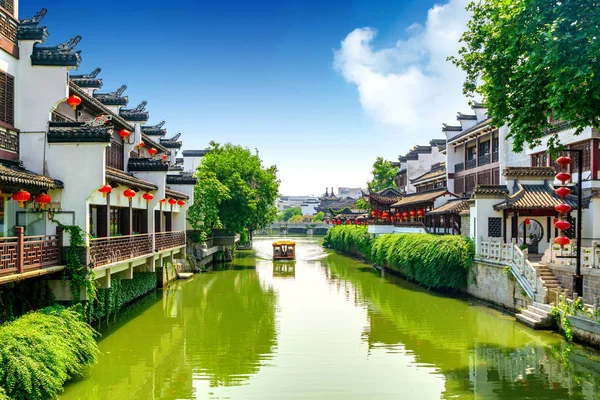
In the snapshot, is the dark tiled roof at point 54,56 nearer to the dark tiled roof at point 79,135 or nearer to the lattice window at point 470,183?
the dark tiled roof at point 79,135

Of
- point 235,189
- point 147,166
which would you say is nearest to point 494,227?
point 147,166

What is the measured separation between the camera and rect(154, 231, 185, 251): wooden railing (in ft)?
66.8

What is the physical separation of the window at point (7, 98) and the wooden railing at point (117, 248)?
355 cm

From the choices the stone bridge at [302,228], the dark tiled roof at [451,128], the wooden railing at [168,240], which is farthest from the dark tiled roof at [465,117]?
the stone bridge at [302,228]

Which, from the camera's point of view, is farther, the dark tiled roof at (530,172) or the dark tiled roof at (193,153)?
the dark tiled roof at (193,153)

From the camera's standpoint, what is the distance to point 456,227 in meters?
28.8

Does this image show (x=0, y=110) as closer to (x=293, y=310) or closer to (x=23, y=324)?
(x=23, y=324)

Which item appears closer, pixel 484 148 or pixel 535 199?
pixel 535 199

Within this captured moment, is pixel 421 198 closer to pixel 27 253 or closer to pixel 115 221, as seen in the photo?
pixel 115 221

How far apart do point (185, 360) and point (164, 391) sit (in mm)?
→ 2166

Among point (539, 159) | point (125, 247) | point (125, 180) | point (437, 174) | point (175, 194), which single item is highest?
point (437, 174)

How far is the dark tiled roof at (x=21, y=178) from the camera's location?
10018 millimetres

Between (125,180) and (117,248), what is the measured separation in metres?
2.41

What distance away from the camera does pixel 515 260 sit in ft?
58.1
